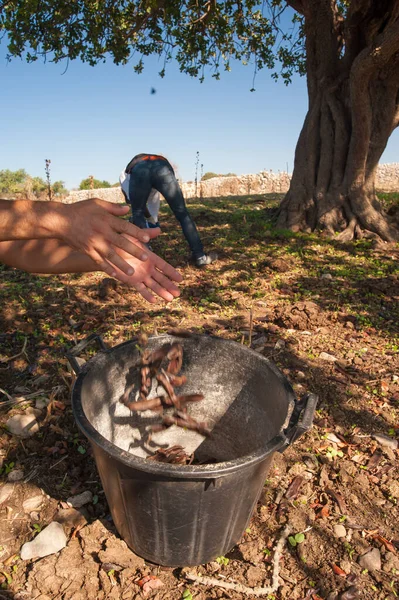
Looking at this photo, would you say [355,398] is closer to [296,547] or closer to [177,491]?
[296,547]

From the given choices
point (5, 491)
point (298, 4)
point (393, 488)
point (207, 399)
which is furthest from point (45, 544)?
point (298, 4)

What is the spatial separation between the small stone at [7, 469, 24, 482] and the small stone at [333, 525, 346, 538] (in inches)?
79.3

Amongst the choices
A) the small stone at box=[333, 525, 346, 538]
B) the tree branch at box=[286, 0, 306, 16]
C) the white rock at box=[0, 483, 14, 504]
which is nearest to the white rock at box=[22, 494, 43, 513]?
the white rock at box=[0, 483, 14, 504]

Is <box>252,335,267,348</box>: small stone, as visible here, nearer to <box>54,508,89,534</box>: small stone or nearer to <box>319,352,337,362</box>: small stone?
<box>319,352,337,362</box>: small stone

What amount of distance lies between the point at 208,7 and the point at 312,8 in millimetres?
1918

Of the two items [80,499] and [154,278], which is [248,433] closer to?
[80,499]

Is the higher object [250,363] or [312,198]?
[312,198]

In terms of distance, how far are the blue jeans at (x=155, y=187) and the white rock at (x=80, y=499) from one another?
13.8ft

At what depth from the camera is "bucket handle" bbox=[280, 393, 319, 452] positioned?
1889 mm

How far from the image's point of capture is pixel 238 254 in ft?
22.7

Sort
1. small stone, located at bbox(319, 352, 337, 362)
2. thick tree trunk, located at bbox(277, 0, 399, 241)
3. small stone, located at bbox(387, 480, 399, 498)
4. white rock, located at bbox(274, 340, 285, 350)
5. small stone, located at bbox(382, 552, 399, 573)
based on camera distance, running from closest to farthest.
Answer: small stone, located at bbox(382, 552, 399, 573)
small stone, located at bbox(387, 480, 399, 498)
small stone, located at bbox(319, 352, 337, 362)
white rock, located at bbox(274, 340, 285, 350)
thick tree trunk, located at bbox(277, 0, 399, 241)

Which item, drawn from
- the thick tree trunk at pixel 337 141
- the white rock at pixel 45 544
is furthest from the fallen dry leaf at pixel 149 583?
the thick tree trunk at pixel 337 141

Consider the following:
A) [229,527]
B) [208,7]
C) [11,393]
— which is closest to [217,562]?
[229,527]

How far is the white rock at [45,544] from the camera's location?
2238 mm
